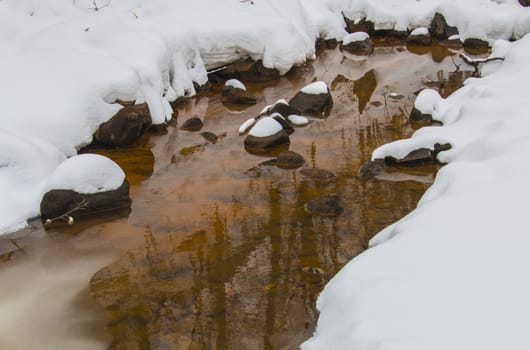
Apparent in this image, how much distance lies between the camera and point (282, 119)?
29.3 ft

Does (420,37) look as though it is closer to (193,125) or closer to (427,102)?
(427,102)

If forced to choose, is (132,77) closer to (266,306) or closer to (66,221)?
(66,221)

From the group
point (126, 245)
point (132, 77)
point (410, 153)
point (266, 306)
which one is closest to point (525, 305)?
point (266, 306)

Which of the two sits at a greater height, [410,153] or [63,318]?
[63,318]

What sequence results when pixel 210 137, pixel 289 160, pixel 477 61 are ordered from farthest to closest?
1. pixel 477 61
2. pixel 210 137
3. pixel 289 160

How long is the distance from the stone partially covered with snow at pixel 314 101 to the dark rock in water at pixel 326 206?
3328 millimetres

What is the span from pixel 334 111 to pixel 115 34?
3.93m

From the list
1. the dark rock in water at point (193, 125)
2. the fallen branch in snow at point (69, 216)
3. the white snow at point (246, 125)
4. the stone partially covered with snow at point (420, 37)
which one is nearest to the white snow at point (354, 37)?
the stone partially covered with snow at point (420, 37)

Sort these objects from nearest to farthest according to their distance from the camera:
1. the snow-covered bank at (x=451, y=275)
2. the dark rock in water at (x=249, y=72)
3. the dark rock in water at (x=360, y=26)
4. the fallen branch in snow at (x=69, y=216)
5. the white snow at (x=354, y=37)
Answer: the snow-covered bank at (x=451, y=275) → the fallen branch in snow at (x=69, y=216) → the dark rock in water at (x=249, y=72) → the white snow at (x=354, y=37) → the dark rock in water at (x=360, y=26)

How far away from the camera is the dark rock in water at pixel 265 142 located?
8148 mm

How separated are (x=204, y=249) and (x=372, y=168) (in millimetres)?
2635

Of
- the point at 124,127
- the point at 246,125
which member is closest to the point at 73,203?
the point at 124,127

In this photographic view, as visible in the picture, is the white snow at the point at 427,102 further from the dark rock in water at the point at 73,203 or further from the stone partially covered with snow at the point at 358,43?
the dark rock in water at the point at 73,203

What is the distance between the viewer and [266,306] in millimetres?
4777
